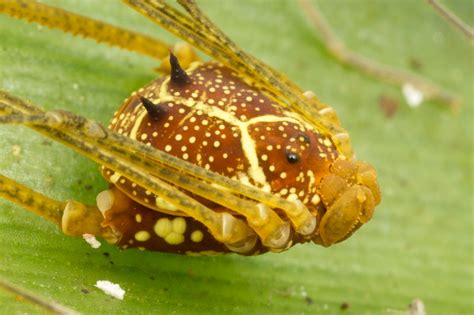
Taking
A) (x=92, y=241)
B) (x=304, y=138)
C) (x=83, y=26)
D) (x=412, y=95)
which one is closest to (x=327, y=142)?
(x=304, y=138)

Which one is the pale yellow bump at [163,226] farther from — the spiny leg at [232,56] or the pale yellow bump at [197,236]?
the spiny leg at [232,56]

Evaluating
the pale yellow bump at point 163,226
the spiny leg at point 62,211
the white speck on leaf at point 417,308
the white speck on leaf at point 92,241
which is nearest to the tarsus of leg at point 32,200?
the spiny leg at point 62,211

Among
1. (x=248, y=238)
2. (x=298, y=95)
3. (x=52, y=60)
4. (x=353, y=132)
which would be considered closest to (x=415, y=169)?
(x=353, y=132)

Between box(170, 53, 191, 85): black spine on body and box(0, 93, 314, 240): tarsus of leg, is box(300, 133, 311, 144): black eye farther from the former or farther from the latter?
box(170, 53, 191, 85): black spine on body

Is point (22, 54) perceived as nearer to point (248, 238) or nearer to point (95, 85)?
point (95, 85)

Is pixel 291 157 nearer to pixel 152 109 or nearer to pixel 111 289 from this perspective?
pixel 152 109

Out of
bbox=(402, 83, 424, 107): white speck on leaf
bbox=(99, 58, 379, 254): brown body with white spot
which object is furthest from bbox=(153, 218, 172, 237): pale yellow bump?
bbox=(402, 83, 424, 107): white speck on leaf

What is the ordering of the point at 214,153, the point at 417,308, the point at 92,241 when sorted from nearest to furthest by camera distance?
the point at 214,153
the point at 92,241
the point at 417,308

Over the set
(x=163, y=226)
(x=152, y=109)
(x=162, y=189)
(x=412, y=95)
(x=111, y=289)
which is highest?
(x=412, y=95)
